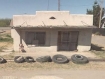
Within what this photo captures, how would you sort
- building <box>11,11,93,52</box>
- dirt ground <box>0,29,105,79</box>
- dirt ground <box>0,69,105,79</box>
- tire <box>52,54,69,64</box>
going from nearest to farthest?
dirt ground <box>0,69,105,79</box>, dirt ground <box>0,29,105,79</box>, tire <box>52,54,69,64</box>, building <box>11,11,93,52</box>

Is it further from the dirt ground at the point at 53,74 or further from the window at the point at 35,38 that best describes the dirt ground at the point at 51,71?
the window at the point at 35,38

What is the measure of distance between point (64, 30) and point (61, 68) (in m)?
7.25

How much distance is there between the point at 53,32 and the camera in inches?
826

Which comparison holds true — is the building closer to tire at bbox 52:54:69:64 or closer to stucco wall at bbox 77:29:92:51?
stucco wall at bbox 77:29:92:51

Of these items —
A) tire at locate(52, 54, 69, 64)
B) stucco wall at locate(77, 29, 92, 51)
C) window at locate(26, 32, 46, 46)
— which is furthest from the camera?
stucco wall at locate(77, 29, 92, 51)

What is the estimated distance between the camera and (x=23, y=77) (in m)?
12.3

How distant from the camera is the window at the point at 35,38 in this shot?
68.0 ft

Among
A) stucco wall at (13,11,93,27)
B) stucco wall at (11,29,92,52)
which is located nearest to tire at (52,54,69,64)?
stucco wall at (11,29,92,52)

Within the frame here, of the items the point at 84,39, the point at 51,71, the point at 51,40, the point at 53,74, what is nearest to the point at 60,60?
the point at 51,71

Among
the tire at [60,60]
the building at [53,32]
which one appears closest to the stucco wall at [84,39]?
the building at [53,32]

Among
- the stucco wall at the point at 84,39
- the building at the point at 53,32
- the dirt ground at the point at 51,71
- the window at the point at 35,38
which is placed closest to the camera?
the dirt ground at the point at 51,71

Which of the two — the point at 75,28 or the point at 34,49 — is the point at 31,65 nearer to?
the point at 34,49

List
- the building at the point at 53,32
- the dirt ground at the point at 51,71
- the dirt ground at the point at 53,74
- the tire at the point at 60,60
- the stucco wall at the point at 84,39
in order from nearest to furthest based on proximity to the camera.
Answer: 1. the dirt ground at the point at 53,74
2. the dirt ground at the point at 51,71
3. the tire at the point at 60,60
4. the building at the point at 53,32
5. the stucco wall at the point at 84,39

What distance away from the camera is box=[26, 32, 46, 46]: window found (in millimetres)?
20719
